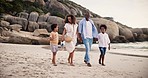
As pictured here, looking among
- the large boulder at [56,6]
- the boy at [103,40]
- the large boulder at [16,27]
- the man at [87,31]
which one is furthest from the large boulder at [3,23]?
the boy at [103,40]

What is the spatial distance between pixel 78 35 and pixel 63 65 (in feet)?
1.16

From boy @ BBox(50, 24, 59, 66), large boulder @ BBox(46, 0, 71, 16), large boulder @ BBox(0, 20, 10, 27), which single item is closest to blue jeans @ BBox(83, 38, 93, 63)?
boy @ BBox(50, 24, 59, 66)

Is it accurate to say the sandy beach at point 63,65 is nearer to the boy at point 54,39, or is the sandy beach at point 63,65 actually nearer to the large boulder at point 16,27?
the boy at point 54,39

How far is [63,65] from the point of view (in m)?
2.63

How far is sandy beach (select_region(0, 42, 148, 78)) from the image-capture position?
2.08 m

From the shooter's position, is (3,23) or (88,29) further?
(88,29)

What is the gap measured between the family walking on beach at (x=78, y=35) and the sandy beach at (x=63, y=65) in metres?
0.05

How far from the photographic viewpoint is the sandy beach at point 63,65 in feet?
6.83

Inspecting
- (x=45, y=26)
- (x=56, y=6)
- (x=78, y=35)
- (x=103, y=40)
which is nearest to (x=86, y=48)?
(x=78, y=35)

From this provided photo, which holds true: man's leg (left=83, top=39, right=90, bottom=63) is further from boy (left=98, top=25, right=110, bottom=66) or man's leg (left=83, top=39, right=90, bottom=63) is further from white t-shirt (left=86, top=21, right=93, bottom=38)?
boy (left=98, top=25, right=110, bottom=66)

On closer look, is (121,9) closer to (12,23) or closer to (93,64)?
(93,64)

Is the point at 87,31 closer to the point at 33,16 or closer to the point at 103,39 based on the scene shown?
the point at 103,39

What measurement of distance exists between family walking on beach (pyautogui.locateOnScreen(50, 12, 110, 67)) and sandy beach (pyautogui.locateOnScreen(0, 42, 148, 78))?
0.17ft

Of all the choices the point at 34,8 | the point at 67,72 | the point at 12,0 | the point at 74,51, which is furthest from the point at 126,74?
the point at 12,0
